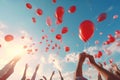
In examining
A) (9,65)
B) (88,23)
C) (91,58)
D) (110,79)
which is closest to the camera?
(110,79)

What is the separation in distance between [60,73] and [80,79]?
23.0 ft

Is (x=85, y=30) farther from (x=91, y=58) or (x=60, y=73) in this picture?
(x=91, y=58)

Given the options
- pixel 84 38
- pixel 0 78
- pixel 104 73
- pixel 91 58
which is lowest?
pixel 0 78

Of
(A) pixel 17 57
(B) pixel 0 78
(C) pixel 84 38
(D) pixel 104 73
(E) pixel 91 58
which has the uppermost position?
(C) pixel 84 38

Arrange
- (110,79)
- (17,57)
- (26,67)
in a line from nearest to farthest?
(110,79), (17,57), (26,67)

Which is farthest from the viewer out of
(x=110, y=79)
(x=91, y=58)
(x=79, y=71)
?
(x=79, y=71)

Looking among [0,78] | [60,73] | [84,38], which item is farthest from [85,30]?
[0,78]

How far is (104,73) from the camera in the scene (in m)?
1.51

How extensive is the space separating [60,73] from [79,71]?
6.70 meters

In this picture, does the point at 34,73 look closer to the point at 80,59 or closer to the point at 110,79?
the point at 80,59

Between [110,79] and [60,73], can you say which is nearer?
[110,79]

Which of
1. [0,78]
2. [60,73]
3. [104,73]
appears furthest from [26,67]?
[104,73]

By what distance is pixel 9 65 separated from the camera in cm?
410

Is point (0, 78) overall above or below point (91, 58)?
below
